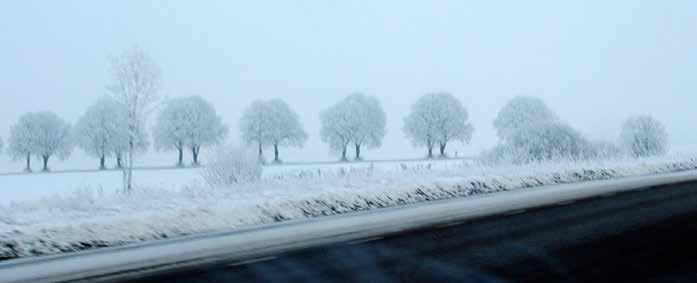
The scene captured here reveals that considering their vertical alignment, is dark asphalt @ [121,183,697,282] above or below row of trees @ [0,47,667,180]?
below

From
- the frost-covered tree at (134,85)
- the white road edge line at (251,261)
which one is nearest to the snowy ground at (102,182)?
the frost-covered tree at (134,85)

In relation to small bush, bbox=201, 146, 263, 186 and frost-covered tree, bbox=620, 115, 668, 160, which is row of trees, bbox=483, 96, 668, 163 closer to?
frost-covered tree, bbox=620, 115, 668, 160

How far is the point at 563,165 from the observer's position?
28.0 meters

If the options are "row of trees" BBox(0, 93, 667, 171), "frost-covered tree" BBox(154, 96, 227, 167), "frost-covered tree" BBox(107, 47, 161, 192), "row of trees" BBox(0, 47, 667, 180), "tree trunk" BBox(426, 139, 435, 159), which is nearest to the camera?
"frost-covered tree" BBox(107, 47, 161, 192)

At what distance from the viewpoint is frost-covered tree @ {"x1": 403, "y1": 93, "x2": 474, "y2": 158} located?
249 feet

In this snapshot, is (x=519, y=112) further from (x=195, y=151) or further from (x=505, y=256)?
(x=505, y=256)

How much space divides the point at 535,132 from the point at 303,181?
23.4m

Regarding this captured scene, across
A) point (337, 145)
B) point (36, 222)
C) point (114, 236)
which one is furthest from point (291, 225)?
point (337, 145)

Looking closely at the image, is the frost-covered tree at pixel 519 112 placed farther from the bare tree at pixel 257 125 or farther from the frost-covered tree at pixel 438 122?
the bare tree at pixel 257 125

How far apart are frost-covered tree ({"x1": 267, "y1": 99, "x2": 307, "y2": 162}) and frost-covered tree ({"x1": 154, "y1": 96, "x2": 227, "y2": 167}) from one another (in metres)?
6.85

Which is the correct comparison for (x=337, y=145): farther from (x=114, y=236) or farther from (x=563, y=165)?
(x=114, y=236)

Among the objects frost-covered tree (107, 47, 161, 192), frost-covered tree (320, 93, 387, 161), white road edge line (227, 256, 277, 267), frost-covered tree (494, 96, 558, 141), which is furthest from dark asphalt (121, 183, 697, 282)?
frost-covered tree (320, 93, 387, 161)

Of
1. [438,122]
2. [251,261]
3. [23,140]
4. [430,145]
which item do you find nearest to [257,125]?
[430,145]

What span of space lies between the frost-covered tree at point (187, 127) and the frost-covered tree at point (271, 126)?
4.26 metres
